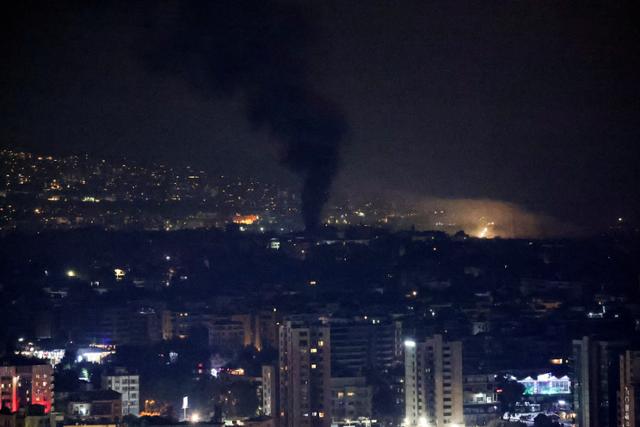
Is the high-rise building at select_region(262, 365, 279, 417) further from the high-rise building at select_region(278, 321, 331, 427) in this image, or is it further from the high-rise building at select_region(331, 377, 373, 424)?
the high-rise building at select_region(331, 377, 373, 424)

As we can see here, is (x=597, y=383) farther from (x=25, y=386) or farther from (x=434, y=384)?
(x=25, y=386)

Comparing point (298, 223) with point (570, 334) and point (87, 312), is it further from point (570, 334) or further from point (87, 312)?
point (570, 334)

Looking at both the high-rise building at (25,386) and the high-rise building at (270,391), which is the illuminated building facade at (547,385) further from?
the high-rise building at (25,386)

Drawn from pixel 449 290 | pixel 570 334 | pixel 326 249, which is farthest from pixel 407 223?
pixel 570 334

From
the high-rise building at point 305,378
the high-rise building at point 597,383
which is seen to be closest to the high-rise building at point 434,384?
the high-rise building at point 305,378

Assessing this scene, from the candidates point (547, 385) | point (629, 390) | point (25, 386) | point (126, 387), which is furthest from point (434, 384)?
point (25, 386)
